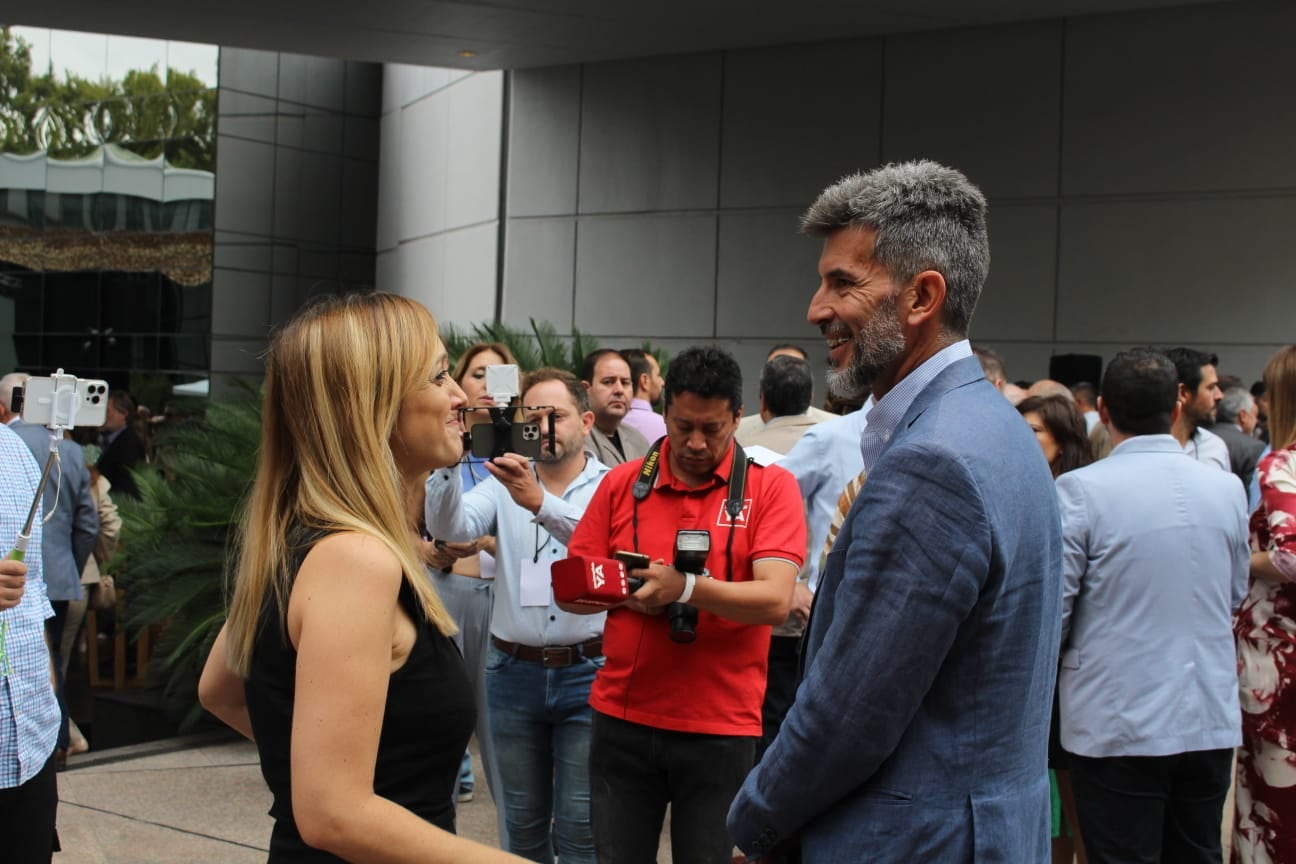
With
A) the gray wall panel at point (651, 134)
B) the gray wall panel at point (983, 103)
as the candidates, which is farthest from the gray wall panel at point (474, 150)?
the gray wall panel at point (983, 103)

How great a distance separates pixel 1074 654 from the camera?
4352mm

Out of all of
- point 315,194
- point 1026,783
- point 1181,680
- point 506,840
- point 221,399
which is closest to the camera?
point 1026,783

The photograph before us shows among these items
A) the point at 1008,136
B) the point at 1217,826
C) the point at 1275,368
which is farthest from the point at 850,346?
the point at 1008,136

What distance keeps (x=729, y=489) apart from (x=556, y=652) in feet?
3.02

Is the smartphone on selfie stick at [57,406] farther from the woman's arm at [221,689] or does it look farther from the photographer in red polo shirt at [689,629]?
the photographer in red polo shirt at [689,629]

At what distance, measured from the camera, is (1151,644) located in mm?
4207

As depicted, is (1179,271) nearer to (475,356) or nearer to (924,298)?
(475,356)

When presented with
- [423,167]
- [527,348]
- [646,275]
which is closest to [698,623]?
[527,348]

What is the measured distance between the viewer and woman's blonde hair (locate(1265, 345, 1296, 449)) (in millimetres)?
4832

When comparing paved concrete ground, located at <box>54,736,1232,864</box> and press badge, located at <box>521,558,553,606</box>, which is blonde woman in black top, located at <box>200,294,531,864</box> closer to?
press badge, located at <box>521,558,553,606</box>

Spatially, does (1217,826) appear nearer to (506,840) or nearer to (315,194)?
(506,840)

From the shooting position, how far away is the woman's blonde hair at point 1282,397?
15.9ft

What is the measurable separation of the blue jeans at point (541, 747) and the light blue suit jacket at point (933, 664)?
240 cm

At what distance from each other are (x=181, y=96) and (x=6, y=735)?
67.3ft
